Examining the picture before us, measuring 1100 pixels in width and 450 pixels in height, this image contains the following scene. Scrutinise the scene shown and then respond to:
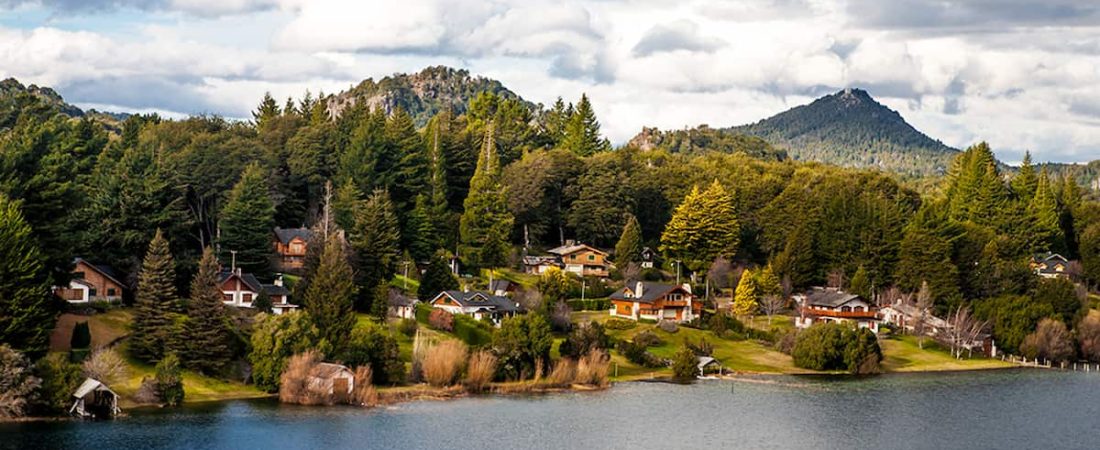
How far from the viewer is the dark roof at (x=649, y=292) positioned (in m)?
107

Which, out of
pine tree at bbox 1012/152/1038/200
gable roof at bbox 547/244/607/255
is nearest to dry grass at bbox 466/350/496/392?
gable roof at bbox 547/244/607/255

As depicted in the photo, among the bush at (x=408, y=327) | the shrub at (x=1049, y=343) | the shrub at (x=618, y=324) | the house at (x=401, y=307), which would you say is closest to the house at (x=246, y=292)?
the house at (x=401, y=307)

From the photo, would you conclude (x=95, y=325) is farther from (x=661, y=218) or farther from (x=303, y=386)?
(x=661, y=218)

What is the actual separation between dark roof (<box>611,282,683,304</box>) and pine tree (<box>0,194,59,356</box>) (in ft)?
162

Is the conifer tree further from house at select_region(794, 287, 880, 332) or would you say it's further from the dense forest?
house at select_region(794, 287, 880, 332)

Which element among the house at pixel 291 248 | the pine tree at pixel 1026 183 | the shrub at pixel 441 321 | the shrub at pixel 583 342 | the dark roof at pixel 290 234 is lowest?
the shrub at pixel 583 342

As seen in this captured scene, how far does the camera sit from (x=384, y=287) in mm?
89562

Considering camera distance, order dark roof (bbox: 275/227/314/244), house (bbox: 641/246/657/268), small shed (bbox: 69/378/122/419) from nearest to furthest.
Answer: small shed (bbox: 69/378/122/419) < dark roof (bbox: 275/227/314/244) < house (bbox: 641/246/657/268)

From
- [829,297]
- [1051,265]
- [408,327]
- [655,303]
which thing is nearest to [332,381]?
[408,327]

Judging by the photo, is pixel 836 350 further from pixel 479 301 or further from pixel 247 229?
pixel 247 229

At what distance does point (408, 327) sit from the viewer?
89188mm

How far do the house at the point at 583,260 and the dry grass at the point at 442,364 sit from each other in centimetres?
4292

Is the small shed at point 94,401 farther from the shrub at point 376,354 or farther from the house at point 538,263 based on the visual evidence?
the house at point 538,263

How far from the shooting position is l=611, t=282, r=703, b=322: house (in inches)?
4200
